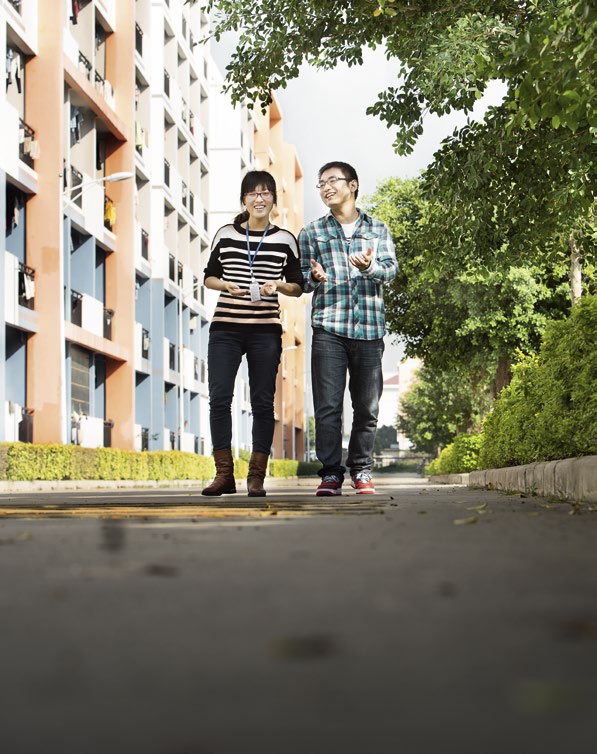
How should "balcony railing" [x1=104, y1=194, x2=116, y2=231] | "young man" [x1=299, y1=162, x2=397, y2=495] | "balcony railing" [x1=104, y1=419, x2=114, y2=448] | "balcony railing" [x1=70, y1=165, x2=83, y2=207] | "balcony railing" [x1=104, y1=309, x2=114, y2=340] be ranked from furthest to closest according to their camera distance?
"balcony railing" [x1=104, y1=194, x2=116, y2=231] → "balcony railing" [x1=104, y1=419, x2=114, y2=448] → "balcony railing" [x1=104, y1=309, x2=114, y2=340] → "balcony railing" [x1=70, y1=165, x2=83, y2=207] → "young man" [x1=299, y1=162, x2=397, y2=495]

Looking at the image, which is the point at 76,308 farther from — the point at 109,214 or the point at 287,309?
the point at 287,309

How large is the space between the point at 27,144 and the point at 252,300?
19153 mm

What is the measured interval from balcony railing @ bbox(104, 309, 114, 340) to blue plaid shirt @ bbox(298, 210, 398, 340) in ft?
82.4

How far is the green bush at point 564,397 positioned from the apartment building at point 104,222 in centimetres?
795

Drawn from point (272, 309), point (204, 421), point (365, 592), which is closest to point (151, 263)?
point (204, 421)

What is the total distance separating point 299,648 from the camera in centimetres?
197

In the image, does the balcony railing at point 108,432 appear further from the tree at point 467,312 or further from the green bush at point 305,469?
the green bush at point 305,469

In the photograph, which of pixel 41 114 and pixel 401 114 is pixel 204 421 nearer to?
pixel 41 114

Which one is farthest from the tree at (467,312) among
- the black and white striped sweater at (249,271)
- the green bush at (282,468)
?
the black and white striped sweater at (249,271)

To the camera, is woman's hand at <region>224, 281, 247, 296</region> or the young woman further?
the young woman

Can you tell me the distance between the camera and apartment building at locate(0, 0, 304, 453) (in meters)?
25.5

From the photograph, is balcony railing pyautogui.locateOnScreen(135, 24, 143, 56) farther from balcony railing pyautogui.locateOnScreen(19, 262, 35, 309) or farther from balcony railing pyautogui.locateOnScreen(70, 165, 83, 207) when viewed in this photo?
balcony railing pyautogui.locateOnScreen(19, 262, 35, 309)

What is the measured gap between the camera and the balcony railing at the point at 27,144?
25.4m

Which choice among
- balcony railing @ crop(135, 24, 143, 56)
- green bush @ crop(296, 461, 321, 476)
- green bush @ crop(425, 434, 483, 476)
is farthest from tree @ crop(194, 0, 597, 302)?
green bush @ crop(296, 461, 321, 476)
